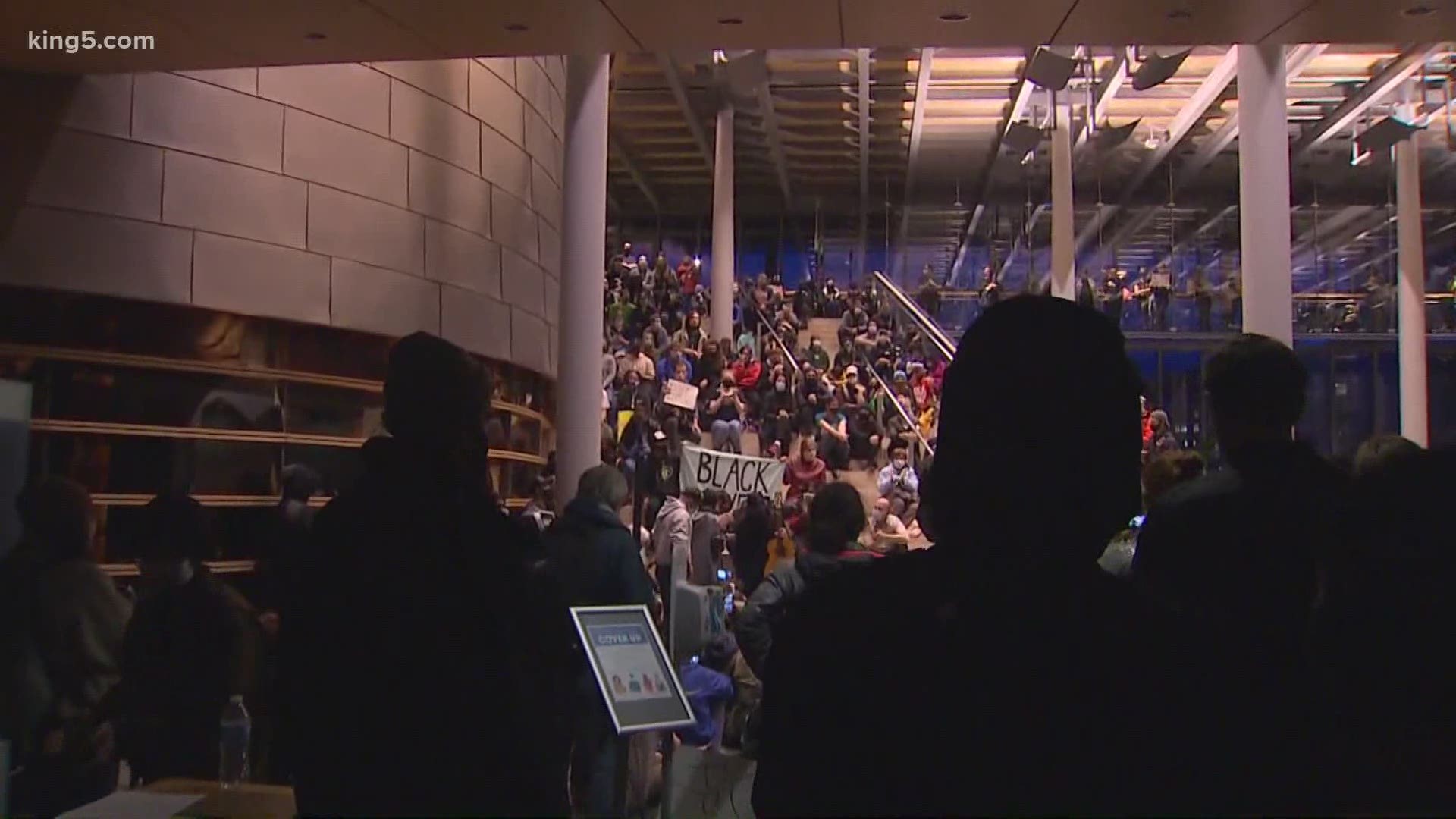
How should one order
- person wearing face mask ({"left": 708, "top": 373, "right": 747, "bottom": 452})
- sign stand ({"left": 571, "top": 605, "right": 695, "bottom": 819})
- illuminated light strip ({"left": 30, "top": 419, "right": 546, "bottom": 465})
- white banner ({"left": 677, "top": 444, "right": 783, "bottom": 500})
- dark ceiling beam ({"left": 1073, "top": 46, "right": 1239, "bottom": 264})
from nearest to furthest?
sign stand ({"left": 571, "top": 605, "right": 695, "bottom": 819}) → illuminated light strip ({"left": 30, "top": 419, "right": 546, "bottom": 465}) → white banner ({"left": 677, "top": 444, "right": 783, "bottom": 500}) → person wearing face mask ({"left": 708, "top": 373, "right": 747, "bottom": 452}) → dark ceiling beam ({"left": 1073, "top": 46, "right": 1239, "bottom": 264})

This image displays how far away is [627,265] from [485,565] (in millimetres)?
20602

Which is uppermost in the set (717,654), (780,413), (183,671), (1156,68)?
(1156,68)

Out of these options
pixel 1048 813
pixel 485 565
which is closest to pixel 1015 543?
pixel 1048 813

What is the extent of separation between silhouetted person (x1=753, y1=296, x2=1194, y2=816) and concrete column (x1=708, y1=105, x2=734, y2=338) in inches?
870

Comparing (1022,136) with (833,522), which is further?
(1022,136)

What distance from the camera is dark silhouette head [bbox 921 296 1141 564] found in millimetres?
1270

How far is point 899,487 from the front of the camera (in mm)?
14547

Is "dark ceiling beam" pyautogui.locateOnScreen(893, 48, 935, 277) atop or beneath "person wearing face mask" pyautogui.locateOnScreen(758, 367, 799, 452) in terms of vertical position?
atop

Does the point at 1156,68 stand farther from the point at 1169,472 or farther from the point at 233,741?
the point at 233,741

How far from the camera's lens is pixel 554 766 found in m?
2.09

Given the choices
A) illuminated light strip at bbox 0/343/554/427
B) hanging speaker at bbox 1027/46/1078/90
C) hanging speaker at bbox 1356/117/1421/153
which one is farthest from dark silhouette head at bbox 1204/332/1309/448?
hanging speaker at bbox 1356/117/1421/153

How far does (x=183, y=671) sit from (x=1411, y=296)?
2090 centimetres

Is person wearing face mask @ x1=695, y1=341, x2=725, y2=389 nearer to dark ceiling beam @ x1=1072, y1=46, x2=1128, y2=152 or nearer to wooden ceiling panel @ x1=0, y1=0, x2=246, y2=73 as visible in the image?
dark ceiling beam @ x1=1072, y1=46, x2=1128, y2=152

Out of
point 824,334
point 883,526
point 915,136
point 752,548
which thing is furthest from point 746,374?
point 752,548
